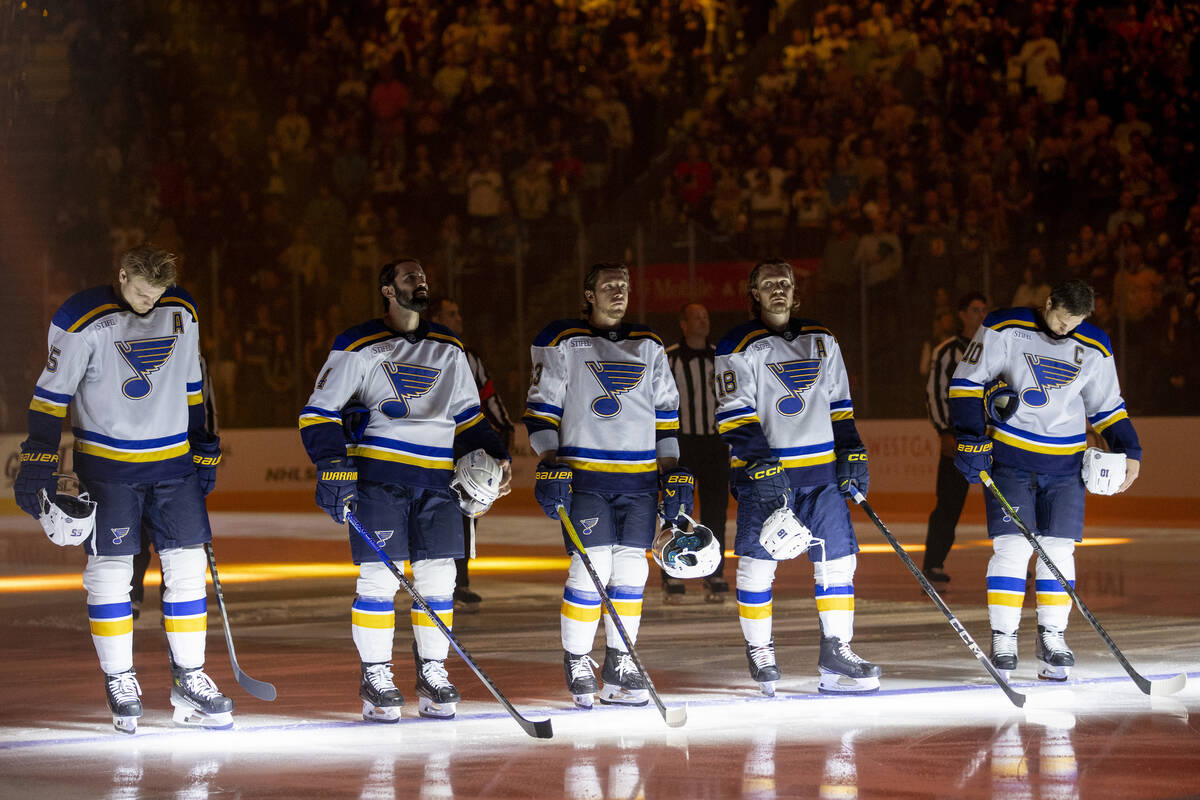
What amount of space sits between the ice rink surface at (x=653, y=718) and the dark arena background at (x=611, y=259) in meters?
0.03

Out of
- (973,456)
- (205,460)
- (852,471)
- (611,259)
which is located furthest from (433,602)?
(611,259)

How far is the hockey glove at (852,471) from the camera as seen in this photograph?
19.4 ft

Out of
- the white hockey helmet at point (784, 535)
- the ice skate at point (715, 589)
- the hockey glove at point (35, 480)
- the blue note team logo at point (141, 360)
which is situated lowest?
the ice skate at point (715, 589)

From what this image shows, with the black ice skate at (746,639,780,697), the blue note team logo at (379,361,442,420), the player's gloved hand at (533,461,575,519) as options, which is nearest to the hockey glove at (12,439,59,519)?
the blue note team logo at (379,361,442,420)

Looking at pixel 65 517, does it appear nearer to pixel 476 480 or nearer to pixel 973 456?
pixel 476 480

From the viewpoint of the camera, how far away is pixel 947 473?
914 cm

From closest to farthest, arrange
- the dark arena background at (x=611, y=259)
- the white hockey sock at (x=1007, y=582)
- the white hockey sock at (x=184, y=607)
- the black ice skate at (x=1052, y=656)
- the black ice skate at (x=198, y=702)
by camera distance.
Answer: the dark arena background at (x=611, y=259), the black ice skate at (x=198, y=702), the white hockey sock at (x=184, y=607), the black ice skate at (x=1052, y=656), the white hockey sock at (x=1007, y=582)

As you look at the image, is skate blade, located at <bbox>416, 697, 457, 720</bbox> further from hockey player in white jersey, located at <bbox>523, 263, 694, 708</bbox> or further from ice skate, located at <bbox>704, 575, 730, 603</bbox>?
ice skate, located at <bbox>704, 575, 730, 603</bbox>

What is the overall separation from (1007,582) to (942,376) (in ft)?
10.3

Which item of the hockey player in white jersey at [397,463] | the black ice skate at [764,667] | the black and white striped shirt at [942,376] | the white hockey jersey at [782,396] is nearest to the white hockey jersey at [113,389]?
the hockey player in white jersey at [397,463]

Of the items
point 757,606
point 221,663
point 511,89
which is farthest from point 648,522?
point 511,89

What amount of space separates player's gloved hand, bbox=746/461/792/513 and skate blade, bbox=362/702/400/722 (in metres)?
1.52

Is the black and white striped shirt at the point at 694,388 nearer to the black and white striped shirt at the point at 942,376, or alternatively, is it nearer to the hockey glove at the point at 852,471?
the black and white striped shirt at the point at 942,376

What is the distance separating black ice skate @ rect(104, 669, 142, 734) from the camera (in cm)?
521
